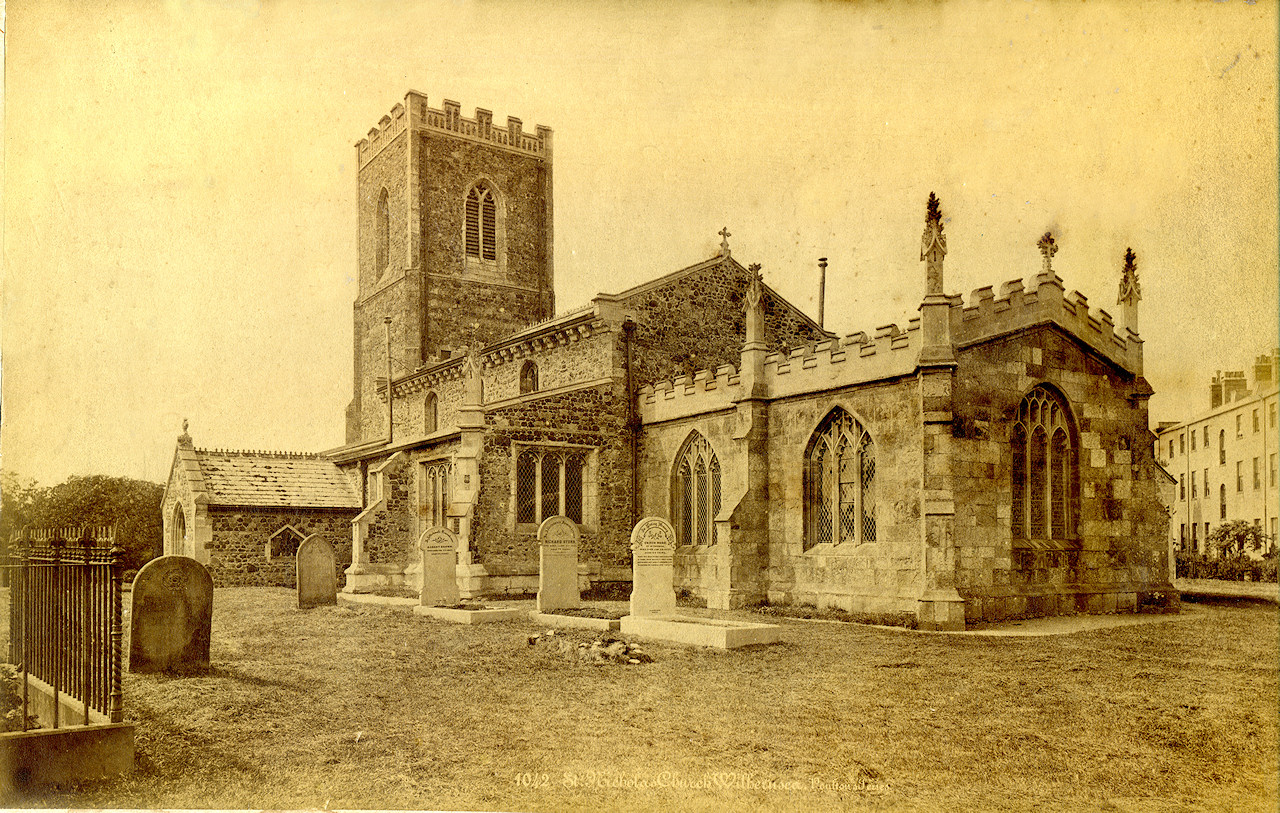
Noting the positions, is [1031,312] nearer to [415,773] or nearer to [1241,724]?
[1241,724]

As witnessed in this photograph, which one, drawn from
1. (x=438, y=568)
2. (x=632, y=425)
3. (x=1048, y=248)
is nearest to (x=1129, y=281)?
(x=1048, y=248)

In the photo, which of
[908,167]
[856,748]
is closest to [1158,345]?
[908,167]

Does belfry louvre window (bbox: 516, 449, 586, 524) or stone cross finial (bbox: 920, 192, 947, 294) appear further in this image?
belfry louvre window (bbox: 516, 449, 586, 524)

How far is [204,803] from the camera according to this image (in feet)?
20.0

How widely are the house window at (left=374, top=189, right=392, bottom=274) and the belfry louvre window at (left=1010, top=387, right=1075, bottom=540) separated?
8.67 m

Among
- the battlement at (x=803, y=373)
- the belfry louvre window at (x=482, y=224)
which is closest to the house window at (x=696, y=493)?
the battlement at (x=803, y=373)

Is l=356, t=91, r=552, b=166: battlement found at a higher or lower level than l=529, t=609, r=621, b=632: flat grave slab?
higher

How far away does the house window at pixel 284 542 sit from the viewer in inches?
501

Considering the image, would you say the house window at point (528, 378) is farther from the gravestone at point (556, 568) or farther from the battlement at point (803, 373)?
the gravestone at point (556, 568)

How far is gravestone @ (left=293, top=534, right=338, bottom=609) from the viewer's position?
43.1 feet

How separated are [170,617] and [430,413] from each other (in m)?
13.7

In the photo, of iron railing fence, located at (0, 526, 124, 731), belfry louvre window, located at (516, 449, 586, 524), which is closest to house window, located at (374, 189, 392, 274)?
belfry louvre window, located at (516, 449, 586, 524)

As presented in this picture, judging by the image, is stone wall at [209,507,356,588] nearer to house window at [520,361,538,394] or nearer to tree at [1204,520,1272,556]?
house window at [520,361,538,394]

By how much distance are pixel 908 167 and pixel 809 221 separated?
962mm
